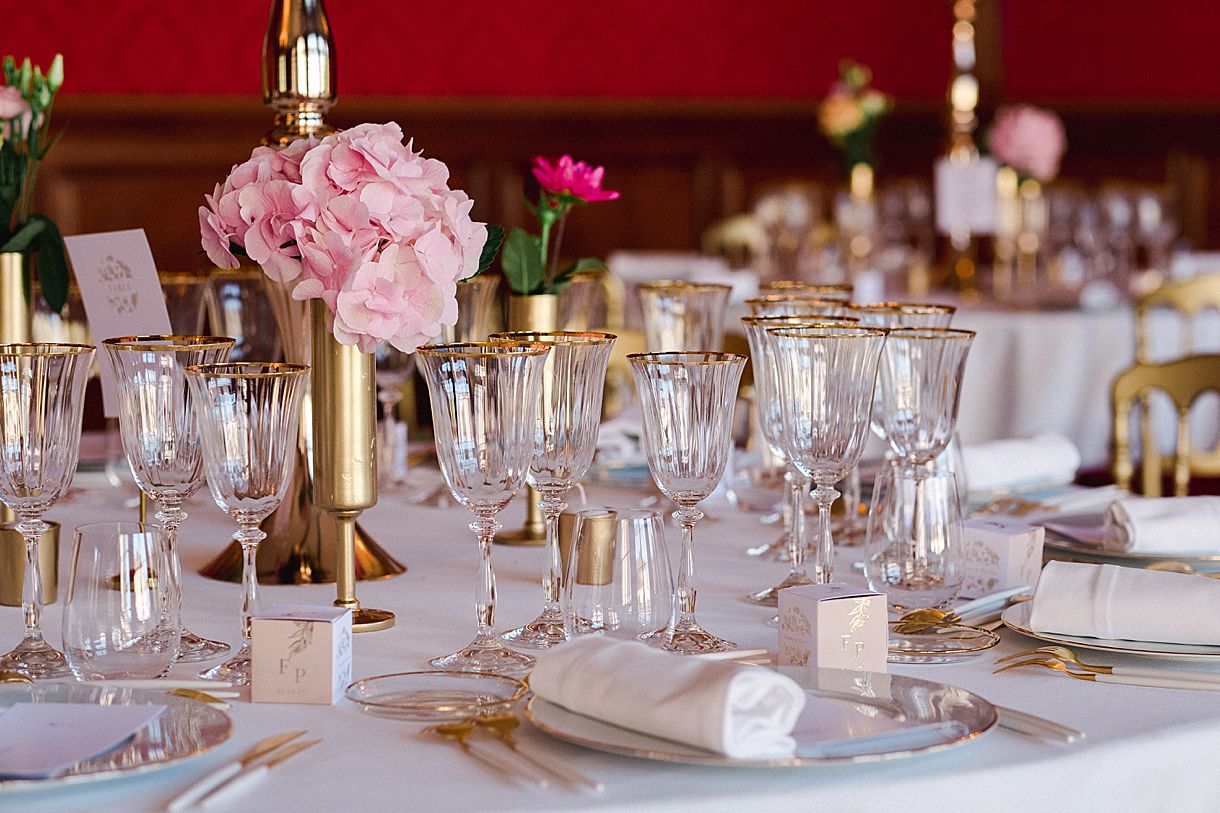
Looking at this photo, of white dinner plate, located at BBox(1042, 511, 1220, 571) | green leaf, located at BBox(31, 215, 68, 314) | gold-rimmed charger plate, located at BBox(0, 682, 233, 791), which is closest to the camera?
gold-rimmed charger plate, located at BBox(0, 682, 233, 791)

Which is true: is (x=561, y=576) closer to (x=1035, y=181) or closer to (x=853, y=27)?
(x=1035, y=181)

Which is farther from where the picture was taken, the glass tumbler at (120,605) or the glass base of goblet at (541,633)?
the glass base of goblet at (541,633)

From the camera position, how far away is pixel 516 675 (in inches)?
48.9

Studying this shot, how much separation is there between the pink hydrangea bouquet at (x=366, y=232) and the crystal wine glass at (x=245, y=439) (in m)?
0.09

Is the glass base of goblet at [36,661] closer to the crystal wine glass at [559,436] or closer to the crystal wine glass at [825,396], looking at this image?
the crystal wine glass at [559,436]

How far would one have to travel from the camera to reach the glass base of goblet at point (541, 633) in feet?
4.38

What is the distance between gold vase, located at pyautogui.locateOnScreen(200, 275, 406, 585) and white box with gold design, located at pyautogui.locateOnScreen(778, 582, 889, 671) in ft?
1.74

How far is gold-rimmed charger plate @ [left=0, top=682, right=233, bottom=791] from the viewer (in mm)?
964

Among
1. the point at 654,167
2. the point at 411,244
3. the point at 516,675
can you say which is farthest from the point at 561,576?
the point at 654,167

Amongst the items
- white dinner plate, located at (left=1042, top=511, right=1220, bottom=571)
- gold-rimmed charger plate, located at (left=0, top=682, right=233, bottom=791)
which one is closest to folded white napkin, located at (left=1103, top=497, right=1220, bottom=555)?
white dinner plate, located at (left=1042, top=511, right=1220, bottom=571)

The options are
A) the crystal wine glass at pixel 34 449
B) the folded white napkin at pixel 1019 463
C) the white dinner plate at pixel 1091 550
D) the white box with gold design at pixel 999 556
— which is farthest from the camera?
the folded white napkin at pixel 1019 463

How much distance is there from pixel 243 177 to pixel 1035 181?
4216 millimetres

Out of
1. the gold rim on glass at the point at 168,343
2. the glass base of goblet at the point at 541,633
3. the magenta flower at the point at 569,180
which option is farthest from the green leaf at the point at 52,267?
the glass base of goblet at the point at 541,633

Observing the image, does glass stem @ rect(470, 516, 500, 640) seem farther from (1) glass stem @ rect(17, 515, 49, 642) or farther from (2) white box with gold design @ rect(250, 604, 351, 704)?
(1) glass stem @ rect(17, 515, 49, 642)
